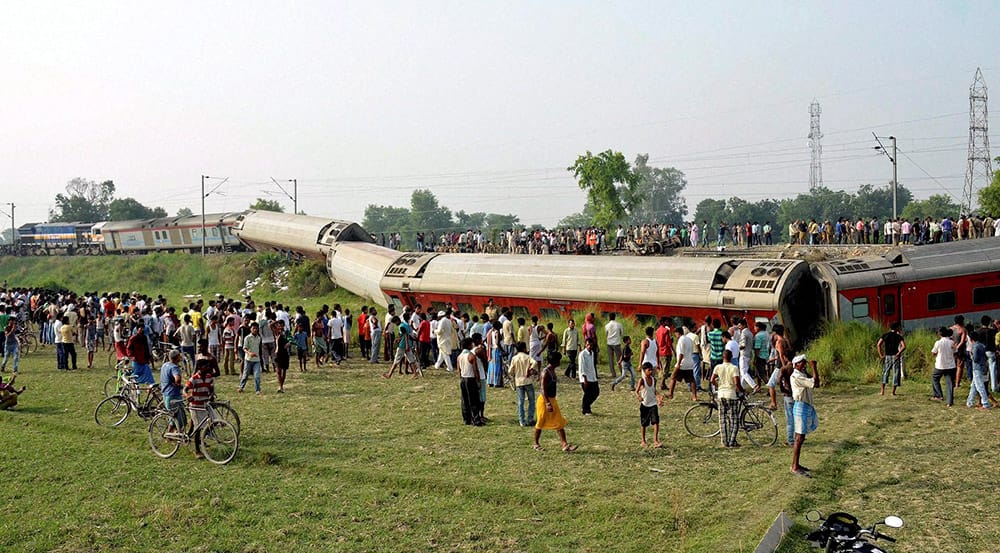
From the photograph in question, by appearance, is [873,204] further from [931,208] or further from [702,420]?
[702,420]

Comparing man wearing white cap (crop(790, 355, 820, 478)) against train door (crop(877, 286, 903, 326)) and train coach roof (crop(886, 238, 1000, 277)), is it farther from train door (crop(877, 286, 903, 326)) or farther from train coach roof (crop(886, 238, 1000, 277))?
train coach roof (crop(886, 238, 1000, 277))

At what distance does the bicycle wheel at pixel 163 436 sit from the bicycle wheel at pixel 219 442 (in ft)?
1.86

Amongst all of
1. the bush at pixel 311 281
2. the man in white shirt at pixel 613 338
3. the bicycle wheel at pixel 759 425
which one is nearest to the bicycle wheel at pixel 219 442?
the bicycle wheel at pixel 759 425

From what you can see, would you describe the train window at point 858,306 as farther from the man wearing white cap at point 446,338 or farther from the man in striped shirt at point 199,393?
the man in striped shirt at point 199,393

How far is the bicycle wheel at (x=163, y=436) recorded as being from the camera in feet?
46.0

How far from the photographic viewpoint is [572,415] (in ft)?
55.2

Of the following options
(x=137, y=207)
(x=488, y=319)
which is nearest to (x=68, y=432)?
(x=488, y=319)

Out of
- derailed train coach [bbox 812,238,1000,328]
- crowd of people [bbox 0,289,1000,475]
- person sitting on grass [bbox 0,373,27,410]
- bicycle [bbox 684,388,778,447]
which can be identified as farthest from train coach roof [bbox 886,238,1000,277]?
person sitting on grass [bbox 0,373,27,410]

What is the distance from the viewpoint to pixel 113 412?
1683 centimetres

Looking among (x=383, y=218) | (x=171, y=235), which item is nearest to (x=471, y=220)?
(x=383, y=218)

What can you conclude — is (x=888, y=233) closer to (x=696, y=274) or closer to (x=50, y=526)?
(x=696, y=274)

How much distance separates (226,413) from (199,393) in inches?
42.0

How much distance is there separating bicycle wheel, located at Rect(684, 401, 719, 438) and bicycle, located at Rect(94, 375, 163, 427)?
961 cm

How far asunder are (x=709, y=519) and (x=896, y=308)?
14573mm
